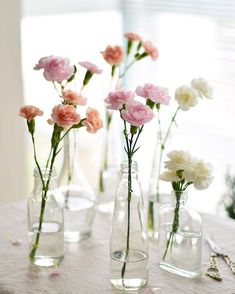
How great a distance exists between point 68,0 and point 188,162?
1.68 m

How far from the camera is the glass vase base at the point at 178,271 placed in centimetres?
150

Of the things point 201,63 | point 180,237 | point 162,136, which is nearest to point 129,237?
point 180,237

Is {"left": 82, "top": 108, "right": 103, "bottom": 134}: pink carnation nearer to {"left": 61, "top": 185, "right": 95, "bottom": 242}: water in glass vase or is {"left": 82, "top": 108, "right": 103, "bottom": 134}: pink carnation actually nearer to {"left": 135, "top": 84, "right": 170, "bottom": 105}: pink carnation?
{"left": 135, "top": 84, "right": 170, "bottom": 105}: pink carnation

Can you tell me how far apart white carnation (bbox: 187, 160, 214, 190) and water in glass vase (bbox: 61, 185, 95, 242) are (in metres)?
0.39

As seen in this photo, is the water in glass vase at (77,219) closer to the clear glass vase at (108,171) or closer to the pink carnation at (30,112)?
the clear glass vase at (108,171)

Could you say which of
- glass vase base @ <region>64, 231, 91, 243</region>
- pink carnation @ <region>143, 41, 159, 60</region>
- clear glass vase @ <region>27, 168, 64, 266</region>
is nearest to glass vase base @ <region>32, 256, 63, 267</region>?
clear glass vase @ <region>27, 168, 64, 266</region>

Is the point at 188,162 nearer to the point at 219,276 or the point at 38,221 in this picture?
the point at 219,276

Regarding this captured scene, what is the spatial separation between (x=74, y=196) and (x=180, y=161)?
407 millimetres

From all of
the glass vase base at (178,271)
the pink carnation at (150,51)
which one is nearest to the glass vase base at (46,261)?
the glass vase base at (178,271)

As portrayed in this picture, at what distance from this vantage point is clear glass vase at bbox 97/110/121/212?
76.6 inches

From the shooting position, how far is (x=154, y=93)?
4.78ft

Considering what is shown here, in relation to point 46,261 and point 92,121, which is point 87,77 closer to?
point 92,121

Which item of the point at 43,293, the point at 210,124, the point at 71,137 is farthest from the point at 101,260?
the point at 210,124

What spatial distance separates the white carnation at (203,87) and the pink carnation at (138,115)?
0.28 m
